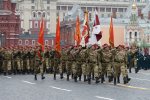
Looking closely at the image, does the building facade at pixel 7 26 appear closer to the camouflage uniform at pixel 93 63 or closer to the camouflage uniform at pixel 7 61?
the camouflage uniform at pixel 7 61

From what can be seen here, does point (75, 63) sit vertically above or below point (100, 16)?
below

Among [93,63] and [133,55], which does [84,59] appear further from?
[133,55]

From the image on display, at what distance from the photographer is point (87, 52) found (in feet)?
91.9

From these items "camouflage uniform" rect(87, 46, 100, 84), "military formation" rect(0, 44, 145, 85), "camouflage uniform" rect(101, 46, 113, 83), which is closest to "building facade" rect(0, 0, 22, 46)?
"military formation" rect(0, 44, 145, 85)

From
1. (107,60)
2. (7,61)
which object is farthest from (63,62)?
(7,61)

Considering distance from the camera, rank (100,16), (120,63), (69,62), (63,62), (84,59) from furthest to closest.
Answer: (100,16) → (63,62) → (69,62) → (84,59) → (120,63)

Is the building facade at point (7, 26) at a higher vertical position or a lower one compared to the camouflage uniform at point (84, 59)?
higher

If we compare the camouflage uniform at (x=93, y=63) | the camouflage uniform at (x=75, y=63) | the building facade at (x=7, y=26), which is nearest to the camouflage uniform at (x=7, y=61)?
the camouflage uniform at (x=75, y=63)

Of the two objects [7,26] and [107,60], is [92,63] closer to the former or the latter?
[107,60]

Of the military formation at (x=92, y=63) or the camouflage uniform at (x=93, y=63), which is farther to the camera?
the camouflage uniform at (x=93, y=63)

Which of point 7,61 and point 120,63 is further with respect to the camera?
point 7,61

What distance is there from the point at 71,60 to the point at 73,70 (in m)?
0.93

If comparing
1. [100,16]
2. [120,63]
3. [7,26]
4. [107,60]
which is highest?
[100,16]

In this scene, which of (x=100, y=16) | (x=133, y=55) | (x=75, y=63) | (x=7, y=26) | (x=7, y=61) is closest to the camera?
(x=75, y=63)
